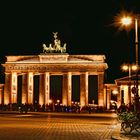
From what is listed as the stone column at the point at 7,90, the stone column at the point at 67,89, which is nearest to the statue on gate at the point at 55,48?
the stone column at the point at 67,89

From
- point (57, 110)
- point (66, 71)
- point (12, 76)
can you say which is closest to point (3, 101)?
point (12, 76)

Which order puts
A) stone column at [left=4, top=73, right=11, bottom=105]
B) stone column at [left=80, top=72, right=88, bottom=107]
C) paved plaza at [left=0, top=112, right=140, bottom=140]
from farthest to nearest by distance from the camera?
stone column at [left=4, top=73, right=11, bottom=105] < stone column at [left=80, top=72, right=88, bottom=107] < paved plaza at [left=0, top=112, right=140, bottom=140]

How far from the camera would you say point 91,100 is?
121 metres

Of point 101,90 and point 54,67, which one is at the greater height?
point 54,67

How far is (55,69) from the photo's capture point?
337ft

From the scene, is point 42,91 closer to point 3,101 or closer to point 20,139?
point 3,101

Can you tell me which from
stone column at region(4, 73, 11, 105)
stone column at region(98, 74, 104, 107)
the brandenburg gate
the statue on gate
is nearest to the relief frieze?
the brandenburg gate

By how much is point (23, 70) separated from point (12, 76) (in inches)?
133

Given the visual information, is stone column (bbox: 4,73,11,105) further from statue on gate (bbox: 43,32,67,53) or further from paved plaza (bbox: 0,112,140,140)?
paved plaza (bbox: 0,112,140,140)

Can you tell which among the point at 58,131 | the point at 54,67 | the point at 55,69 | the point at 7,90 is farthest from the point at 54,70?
the point at 58,131

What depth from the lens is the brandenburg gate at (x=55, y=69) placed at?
102m

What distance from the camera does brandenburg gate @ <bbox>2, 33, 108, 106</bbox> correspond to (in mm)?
101500

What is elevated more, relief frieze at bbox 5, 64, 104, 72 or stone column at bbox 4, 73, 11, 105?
relief frieze at bbox 5, 64, 104, 72

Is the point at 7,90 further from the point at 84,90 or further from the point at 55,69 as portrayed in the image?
the point at 84,90
